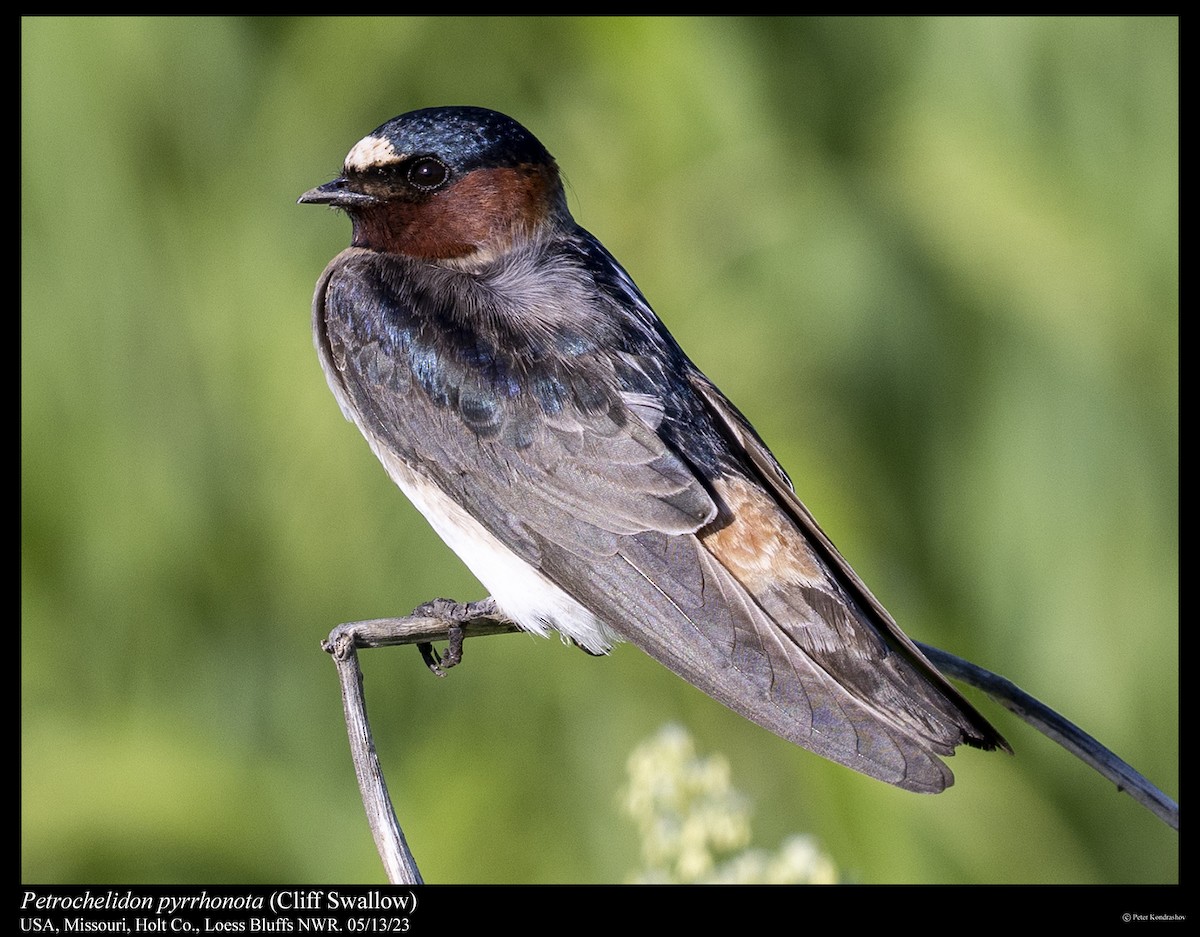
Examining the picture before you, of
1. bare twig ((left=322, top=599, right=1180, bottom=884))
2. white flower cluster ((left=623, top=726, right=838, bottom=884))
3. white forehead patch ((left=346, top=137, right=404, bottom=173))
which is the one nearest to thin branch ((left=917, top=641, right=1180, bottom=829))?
bare twig ((left=322, top=599, right=1180, bottom=884))

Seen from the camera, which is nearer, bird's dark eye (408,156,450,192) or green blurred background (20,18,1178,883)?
bird's dark eye (408,156,450,192)

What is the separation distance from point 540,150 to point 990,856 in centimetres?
168

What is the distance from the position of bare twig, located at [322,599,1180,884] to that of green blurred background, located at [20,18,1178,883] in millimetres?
1001

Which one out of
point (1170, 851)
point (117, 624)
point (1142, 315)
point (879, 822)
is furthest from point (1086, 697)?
point (117, 624)

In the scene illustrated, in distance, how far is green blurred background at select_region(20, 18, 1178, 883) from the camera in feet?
10.1

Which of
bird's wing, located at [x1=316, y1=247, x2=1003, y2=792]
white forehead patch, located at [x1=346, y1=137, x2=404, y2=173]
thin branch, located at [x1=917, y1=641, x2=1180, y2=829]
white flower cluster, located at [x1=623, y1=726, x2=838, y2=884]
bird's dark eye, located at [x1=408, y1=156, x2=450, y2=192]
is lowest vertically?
white flower cluster, located at [x1=623, y1=726, x2=838, y2=884]

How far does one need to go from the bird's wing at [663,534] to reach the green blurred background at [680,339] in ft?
3.04

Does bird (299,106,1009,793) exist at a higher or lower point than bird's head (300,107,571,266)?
lower

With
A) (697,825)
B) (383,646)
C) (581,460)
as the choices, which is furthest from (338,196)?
(697,825)

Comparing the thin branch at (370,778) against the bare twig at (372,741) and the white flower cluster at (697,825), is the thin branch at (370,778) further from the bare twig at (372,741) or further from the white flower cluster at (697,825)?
the white flower cluster at (697,825)

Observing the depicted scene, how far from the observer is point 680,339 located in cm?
317

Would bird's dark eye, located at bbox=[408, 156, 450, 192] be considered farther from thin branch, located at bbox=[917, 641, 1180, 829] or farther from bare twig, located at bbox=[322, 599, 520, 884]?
thin branch, located at bbox=[917, 641, 1180, 829]

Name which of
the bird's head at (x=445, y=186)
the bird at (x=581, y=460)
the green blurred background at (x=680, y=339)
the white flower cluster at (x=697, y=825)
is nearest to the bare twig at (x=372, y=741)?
the bird at (x=581, y=460)

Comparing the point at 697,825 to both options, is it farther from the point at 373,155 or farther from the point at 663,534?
the point at 373,155
